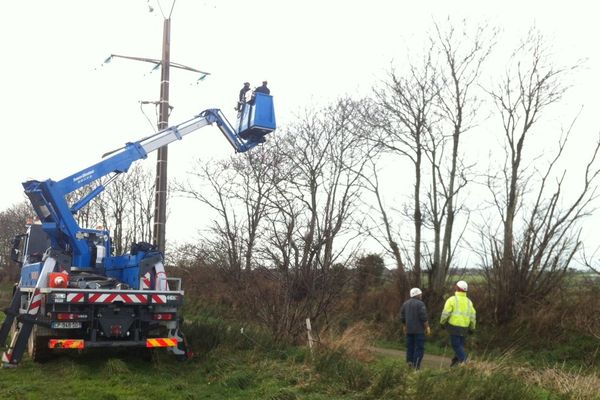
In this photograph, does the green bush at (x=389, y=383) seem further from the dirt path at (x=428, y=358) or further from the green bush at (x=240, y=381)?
the dirt path at (x=428, y=358)

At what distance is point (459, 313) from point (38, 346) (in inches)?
304

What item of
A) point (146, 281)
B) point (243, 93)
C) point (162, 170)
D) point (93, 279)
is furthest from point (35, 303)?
point (243, 93)

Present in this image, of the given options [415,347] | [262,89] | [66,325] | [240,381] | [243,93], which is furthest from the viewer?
[243,93]

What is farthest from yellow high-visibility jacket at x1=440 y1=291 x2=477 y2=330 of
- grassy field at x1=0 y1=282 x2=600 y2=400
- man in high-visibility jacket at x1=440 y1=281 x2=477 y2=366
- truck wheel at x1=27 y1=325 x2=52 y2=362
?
truck wheel at x1=27 y1=325 x2=52 y2=362

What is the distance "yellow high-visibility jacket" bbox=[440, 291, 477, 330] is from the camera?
10.8 meters

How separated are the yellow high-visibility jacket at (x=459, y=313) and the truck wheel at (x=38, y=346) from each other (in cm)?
728

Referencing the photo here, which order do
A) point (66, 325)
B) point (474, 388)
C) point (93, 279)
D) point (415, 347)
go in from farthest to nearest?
point (93, 279) → point (415, 347) → point (66, 325) → point (474, 388)

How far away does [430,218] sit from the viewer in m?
21.6

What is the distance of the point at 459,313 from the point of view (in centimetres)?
1084

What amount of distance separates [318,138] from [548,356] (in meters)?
18.2

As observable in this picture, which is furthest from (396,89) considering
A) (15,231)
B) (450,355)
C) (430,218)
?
(15,231)

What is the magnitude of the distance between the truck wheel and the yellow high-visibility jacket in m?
7.28

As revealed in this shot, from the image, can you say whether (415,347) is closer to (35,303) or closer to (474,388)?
(474,388)

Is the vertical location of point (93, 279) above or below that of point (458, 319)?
above
